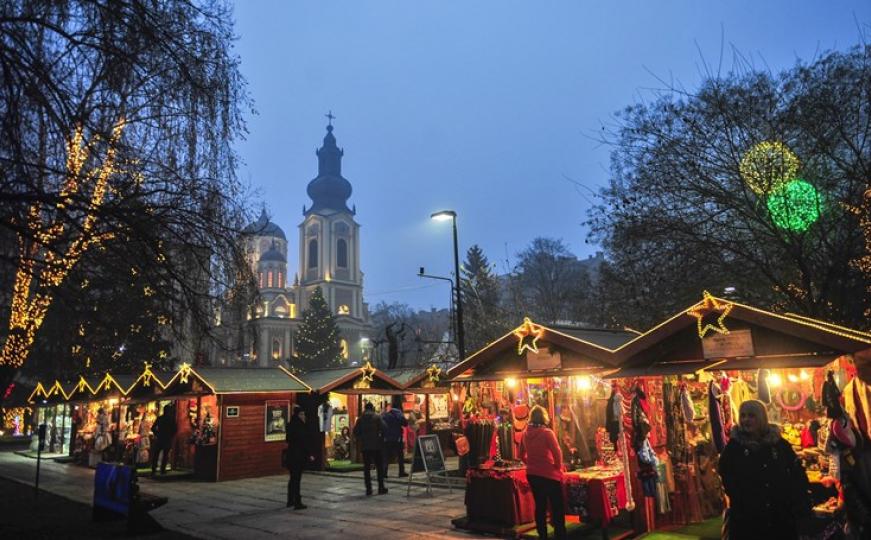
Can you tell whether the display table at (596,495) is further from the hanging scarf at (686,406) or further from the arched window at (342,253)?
the arched window at (342,253)

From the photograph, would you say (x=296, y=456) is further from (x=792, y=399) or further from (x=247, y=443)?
(x=792, y=399)

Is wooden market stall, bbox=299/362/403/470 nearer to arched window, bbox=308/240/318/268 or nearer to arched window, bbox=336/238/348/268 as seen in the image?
arched window, bbox=336/238/348/268

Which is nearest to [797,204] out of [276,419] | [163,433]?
[276,419]

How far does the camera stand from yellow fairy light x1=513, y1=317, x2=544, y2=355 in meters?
9.88

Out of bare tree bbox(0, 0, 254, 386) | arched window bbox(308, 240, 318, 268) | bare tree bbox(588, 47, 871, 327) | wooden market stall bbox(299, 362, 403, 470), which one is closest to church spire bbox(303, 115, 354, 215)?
arched window bbox(308, 240, 318, 268)

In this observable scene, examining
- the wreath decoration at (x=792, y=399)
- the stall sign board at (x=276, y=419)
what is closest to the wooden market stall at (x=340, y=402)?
the stall sign board at (x=276, y=419)

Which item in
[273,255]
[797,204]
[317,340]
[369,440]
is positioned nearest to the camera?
[369,440]

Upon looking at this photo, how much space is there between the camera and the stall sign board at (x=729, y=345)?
24.5 feet

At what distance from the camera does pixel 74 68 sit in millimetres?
6035

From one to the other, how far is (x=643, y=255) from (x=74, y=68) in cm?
1376

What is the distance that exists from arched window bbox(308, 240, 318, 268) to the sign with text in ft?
273

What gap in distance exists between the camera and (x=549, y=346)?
9.88 m

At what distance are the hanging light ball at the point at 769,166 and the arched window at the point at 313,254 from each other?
8119 cm

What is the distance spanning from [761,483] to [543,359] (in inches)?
228
